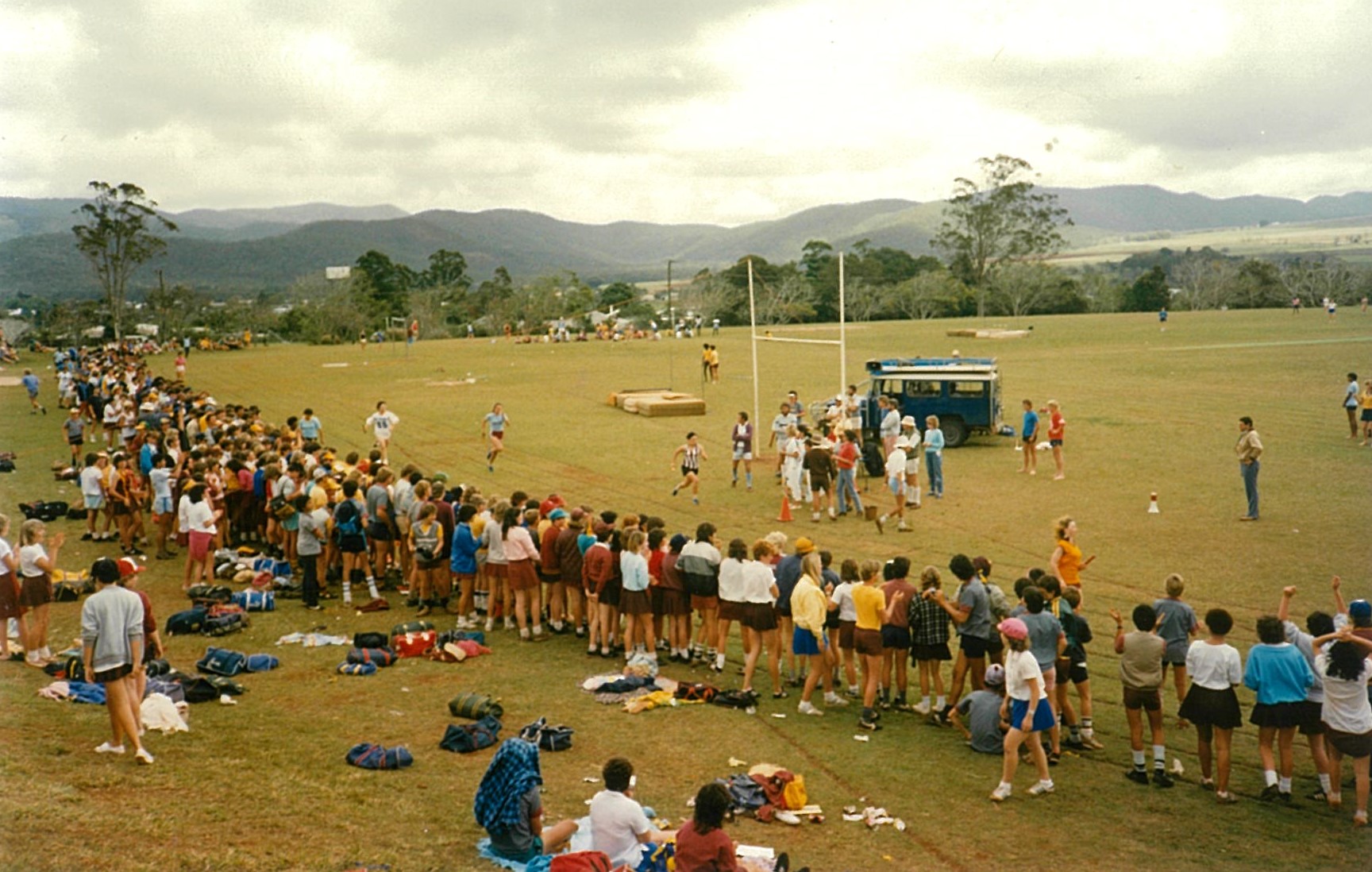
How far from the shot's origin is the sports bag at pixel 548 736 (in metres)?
9.27

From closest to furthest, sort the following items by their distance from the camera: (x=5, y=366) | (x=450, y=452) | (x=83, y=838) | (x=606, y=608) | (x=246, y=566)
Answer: (x=83, y=838), (x=606, y=608), (x=246, y=566), (x=450, y=452), (x=5, y=366)

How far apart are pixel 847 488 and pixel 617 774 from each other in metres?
13.0

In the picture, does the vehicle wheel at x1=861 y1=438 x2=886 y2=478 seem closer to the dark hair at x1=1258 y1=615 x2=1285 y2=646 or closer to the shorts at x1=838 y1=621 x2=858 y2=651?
the shorts at x1=838 y1=621 x2=858 y2=651

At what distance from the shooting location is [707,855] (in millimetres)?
6156

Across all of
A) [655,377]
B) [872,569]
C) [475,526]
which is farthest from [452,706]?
[655,377]

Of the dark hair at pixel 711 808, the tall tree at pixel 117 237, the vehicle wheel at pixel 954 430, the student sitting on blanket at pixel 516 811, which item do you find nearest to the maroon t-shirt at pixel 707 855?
the dark hair at pixel 711 808

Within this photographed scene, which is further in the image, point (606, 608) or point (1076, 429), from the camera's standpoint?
point (1076, 429)

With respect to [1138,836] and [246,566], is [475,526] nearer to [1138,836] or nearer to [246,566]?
[246,566]

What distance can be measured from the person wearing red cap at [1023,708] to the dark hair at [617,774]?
3513mm

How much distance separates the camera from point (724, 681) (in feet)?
37.1

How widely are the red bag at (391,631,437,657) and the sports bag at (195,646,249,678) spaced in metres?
1.68

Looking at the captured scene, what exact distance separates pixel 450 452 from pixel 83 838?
2077 centimetres

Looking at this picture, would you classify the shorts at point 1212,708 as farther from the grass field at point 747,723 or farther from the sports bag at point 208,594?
the sports bag at point 208,594

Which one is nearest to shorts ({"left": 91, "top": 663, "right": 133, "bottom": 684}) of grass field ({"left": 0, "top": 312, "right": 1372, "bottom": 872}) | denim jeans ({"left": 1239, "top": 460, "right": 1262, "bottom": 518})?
grass field ({"left": 0, "top": 312, "right": 1372, "bottom": 872})
